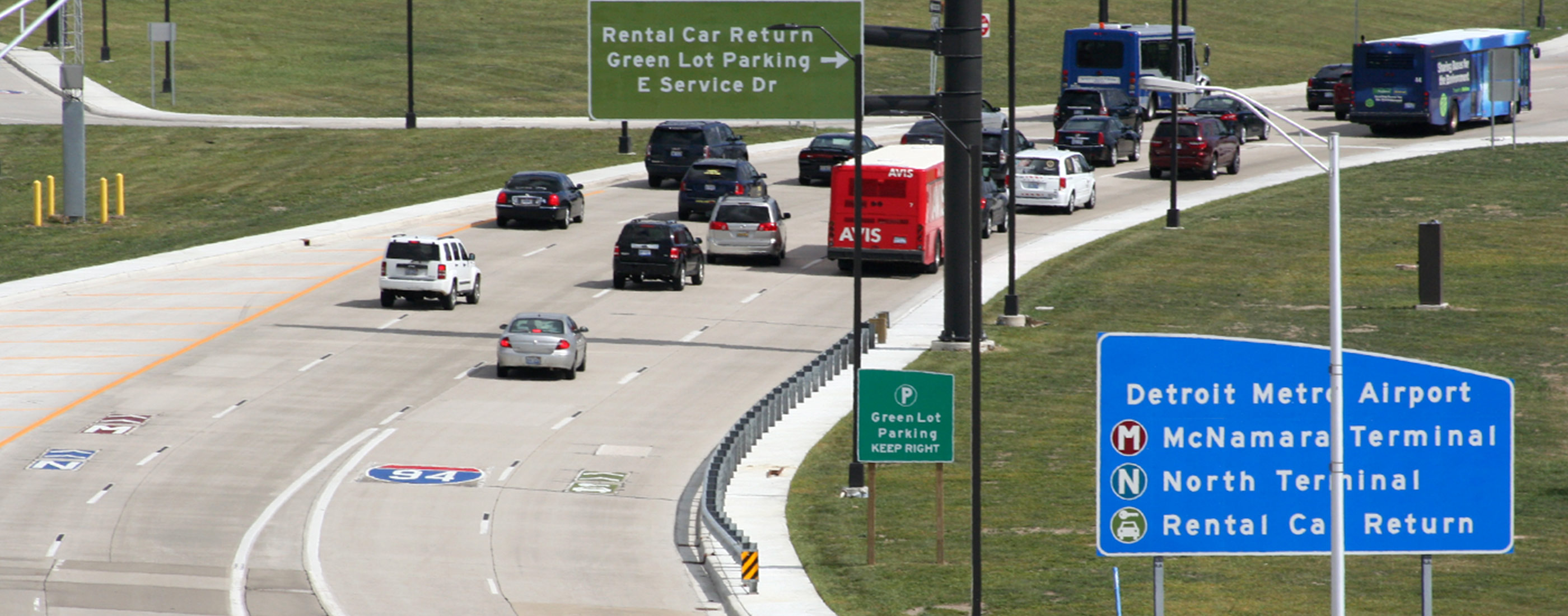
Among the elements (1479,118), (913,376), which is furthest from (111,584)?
(1479,118)

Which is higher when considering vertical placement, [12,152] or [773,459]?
[12,152]

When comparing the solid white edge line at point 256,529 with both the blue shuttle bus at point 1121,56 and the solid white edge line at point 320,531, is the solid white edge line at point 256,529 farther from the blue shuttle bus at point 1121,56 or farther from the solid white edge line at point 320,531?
the blue shuttle bus at point 1121,56

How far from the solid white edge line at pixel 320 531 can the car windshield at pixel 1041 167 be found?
29144mm

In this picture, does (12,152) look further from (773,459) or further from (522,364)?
(773,459)

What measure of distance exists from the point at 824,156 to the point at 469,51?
40350 millimetres

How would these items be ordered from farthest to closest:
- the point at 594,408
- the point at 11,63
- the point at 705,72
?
the point at 11,63
the point at 705,72
the point at 594,408

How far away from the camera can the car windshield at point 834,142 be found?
6153 cm

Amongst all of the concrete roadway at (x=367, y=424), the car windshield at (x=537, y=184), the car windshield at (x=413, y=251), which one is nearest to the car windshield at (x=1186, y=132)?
the concrete roadway at (x=367, y=424)

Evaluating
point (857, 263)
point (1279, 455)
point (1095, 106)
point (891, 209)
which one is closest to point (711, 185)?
point (891, 209)

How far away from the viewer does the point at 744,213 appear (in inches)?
1941

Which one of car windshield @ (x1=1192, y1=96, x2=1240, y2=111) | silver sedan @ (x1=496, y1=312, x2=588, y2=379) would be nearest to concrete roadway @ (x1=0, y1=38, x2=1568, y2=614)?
silver sedan @ (x1=496, y1=312, x2=588, y2=379)

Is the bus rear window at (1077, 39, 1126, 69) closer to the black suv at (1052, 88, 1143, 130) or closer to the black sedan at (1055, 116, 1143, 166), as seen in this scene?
the black suv at (1052, 88, 1143, 130)

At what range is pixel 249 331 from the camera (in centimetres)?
4059

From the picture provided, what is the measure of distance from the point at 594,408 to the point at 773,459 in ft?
16.0
